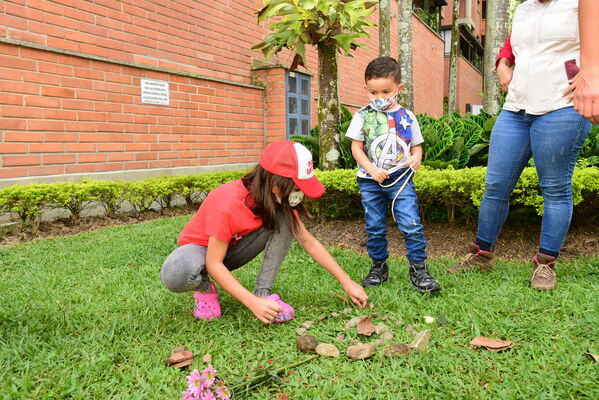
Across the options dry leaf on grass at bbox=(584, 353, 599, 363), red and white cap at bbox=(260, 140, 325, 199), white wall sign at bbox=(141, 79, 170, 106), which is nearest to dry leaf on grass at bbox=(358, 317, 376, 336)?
red and white cap at bbox=(260, 140, 325, 199)

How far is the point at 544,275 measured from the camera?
277 centimetres

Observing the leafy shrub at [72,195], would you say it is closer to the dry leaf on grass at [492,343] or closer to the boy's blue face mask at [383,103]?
the boy's blue face mask at [383,103]

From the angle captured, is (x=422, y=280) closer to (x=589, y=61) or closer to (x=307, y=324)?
(x=307, y=324)

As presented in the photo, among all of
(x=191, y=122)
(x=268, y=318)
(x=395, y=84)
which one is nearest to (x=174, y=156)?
(x=191, y=122)

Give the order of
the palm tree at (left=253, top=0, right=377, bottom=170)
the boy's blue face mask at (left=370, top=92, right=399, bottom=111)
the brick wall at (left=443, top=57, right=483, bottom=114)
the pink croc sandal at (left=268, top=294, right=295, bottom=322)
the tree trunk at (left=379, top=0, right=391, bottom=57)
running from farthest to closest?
the brick wall at (left=443, top=57, right=483, bottom=114) → the tree trunk at (left=379, top=0, right=391, bottom=57) → the palm tree at (left=253, top=0, right=377, bottom=170) → the boy's blue face mask at (left=370, top=92, right=399, bottom=111) → the pink croc sandal at (left=268, top=294, right=295, bottom=322)

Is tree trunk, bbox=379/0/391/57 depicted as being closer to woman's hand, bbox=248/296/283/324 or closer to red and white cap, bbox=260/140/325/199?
red and white cap, bbox=260/140/325/199

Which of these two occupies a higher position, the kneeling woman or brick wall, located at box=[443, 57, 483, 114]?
brick wall, located at box=[443, 57, 483, 114]

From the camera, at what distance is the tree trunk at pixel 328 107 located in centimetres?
473

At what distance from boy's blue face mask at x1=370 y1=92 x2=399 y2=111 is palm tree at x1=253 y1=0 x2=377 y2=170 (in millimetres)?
1507

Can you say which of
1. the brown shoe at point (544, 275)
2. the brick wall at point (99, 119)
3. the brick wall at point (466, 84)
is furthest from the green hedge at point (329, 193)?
the brick wall at point (466, 84)

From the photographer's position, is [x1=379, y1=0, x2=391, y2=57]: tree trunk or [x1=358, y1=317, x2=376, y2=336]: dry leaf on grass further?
[x1=379, y1=0, x2=391, y2=57]: tree trunk

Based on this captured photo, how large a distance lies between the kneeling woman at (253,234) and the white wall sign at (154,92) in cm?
462

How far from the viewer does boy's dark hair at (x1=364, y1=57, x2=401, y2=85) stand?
277 centimetres

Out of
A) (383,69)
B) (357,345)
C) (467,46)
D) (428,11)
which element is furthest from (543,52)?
(467,46)
